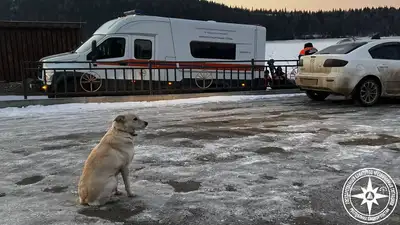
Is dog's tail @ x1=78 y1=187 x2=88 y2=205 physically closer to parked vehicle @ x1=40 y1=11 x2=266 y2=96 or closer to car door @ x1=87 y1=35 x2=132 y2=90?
parked vehicle @ x1=40 y1=11 x2=266 y2=96

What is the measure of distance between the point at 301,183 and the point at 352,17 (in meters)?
63.5

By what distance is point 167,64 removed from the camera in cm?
1409

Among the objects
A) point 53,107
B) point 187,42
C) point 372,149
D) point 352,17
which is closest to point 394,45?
point 372,149

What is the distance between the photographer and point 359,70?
9.55 m

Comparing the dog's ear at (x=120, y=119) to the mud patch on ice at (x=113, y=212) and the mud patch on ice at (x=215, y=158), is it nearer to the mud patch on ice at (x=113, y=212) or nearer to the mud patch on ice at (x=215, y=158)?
the mud patch on ice at (x=113, y=212)

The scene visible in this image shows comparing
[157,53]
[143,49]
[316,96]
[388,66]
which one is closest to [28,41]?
[143,49]

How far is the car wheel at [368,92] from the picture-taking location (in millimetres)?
9750

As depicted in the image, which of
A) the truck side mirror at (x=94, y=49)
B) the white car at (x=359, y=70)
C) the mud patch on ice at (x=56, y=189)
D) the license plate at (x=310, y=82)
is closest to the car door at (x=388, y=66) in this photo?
the white car at (x=359, y=70)

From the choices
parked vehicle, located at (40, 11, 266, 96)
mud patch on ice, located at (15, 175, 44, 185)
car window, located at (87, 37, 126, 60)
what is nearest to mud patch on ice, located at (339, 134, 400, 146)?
mud patch on ice, located at (15, 175, 44, 185)

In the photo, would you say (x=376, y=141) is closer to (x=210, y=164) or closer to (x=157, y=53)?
(x=210, y=164)

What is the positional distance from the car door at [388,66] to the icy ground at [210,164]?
77cm

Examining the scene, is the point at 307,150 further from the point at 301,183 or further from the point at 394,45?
the point at 394,45

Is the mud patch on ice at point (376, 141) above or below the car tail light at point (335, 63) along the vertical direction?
below

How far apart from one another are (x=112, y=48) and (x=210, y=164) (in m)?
9.90
